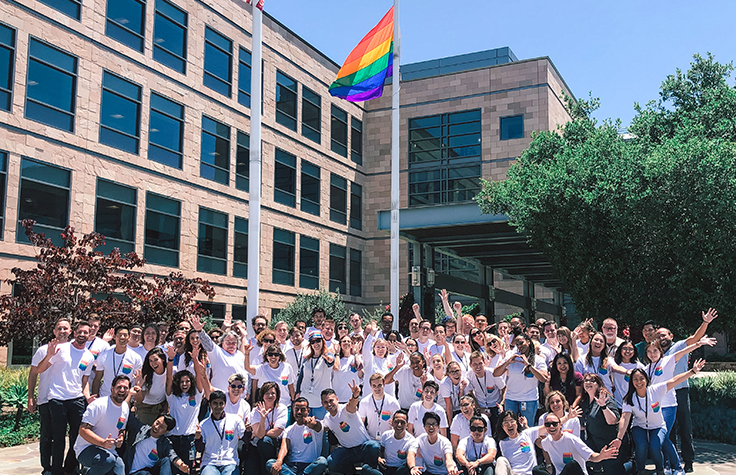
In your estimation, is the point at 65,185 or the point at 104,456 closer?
the point at 104,456

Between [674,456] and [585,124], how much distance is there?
37.1ft

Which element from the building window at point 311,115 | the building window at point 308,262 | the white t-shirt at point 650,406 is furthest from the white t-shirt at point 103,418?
the building window at point 311,115

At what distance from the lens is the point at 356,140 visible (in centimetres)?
3844

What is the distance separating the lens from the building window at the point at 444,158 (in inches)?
1469

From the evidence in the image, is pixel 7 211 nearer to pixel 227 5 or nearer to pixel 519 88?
pixel 227 5

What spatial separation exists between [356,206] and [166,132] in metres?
14.4

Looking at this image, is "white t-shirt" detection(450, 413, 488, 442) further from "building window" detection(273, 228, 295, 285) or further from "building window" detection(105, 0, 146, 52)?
"building window" detection(273, 228, 295, 285)

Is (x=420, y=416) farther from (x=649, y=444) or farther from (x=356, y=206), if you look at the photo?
(x=356, y=206)

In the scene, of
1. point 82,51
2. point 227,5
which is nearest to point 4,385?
point 82,51

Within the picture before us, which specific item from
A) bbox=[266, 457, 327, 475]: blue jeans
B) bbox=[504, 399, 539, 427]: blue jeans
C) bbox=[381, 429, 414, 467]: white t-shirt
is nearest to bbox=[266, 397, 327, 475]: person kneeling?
bbox=[266, 457, 327, 475]: blue jeans

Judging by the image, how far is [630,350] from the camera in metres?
9.82

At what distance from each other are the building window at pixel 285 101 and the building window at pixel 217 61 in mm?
3208

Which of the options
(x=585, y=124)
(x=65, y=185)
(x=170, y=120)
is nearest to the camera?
(x=585, y=124)

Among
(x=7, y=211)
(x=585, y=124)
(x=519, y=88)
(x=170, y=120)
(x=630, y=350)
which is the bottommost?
(x=630, y=350)
